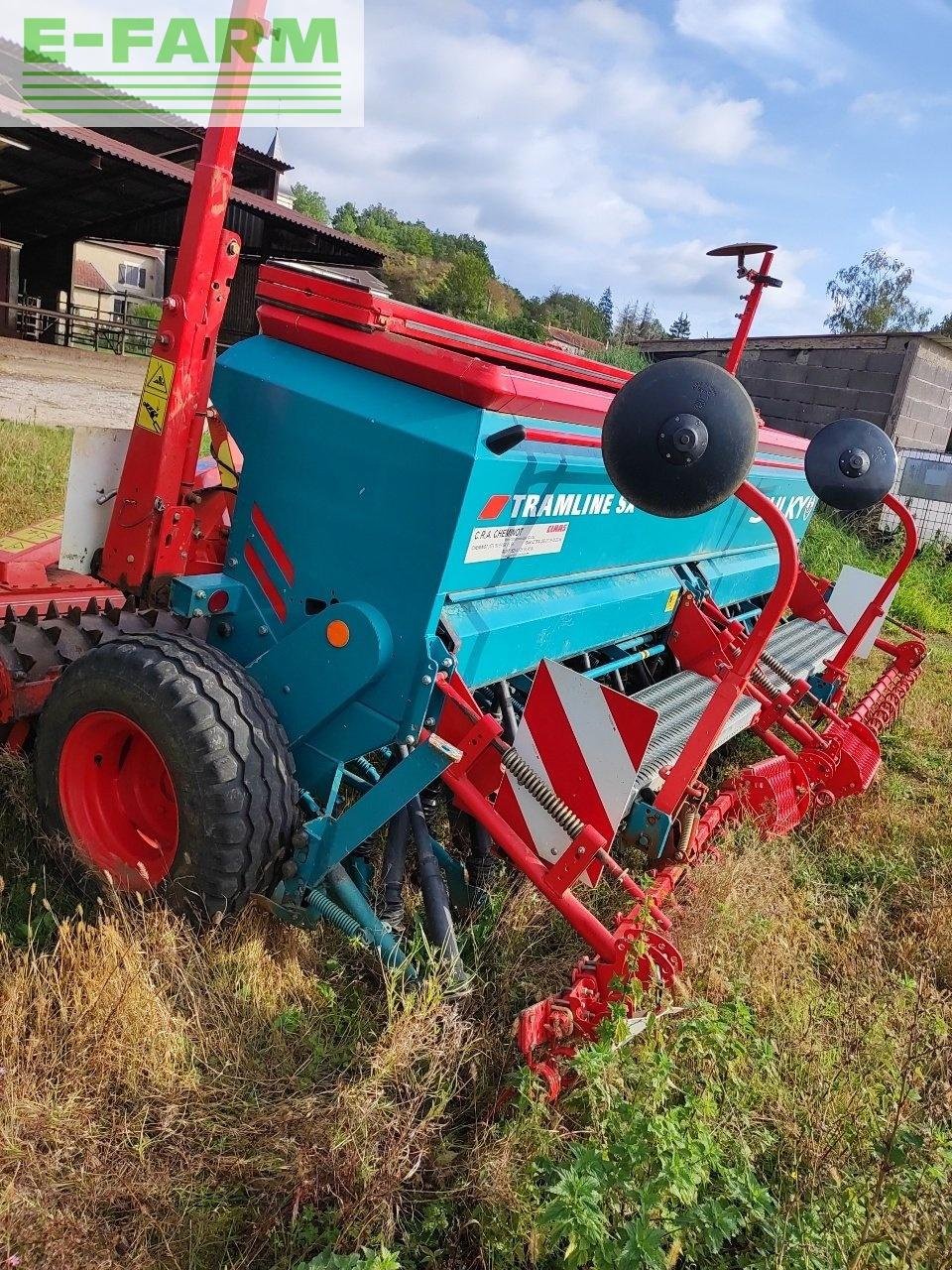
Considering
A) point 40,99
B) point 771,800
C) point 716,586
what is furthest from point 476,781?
point 40,99

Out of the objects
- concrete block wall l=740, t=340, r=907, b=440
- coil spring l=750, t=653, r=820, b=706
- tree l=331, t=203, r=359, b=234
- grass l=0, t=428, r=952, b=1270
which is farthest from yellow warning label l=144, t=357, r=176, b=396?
tree l=331, t=203, r=359, b=234

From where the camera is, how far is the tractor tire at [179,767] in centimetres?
240

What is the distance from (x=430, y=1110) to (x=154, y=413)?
2.21 meters

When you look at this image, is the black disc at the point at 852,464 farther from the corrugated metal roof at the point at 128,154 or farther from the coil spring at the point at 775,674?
the corrugated metal roof at the point at 128,154

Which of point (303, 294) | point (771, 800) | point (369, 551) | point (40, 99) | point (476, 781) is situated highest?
point (40, 99)

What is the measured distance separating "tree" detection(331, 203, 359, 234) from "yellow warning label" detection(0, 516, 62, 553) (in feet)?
279

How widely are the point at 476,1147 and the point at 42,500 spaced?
593 centimetres

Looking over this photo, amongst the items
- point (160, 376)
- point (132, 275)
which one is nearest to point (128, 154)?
point (160, 376)

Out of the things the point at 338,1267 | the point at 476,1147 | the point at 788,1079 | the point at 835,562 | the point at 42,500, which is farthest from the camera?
the point at 835,562

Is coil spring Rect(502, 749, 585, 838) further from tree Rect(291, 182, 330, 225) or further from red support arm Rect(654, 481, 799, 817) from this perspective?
tree Rect(291, 182, 330, 225)

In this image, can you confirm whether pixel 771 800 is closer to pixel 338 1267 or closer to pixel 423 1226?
pixel 423 1226

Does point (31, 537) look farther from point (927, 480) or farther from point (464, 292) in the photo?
point (464, 292)

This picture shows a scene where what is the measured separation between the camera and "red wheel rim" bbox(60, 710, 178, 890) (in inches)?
106

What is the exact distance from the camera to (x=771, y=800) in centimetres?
349
